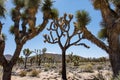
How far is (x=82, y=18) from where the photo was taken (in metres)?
12.4

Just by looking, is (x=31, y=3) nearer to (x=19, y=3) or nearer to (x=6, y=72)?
(x=19, y=3)

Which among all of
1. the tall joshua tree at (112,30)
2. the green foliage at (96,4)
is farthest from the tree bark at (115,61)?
the green foliage at (96,4)

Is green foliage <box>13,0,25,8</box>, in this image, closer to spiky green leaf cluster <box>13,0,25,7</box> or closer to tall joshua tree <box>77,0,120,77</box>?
spiky green leaf cluster <box>13,0,25,7</box>

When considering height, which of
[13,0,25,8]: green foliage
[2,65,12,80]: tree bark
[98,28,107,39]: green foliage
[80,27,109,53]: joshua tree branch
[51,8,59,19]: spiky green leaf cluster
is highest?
[13,0,25,8]: green foliage

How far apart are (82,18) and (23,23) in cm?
342

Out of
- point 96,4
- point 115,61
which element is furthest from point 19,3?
point 115,61

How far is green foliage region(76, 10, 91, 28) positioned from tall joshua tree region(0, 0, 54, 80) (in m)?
1.90

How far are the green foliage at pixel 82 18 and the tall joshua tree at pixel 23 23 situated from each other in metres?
1.90

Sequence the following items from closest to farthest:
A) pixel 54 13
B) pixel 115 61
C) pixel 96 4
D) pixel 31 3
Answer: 1. pixel 115 61
2. pixel 96 4
3. pixel 31 3
4. pixel 54 13

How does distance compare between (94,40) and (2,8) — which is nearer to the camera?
(94,40)

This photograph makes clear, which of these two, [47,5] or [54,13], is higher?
[47,5]

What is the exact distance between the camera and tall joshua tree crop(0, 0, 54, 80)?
471 inches

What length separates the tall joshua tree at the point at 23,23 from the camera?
12.0 meters

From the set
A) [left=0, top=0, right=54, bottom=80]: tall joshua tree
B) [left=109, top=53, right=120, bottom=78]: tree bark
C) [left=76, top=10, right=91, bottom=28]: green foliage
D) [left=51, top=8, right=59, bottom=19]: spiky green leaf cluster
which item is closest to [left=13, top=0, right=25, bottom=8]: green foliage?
[left=0, top=0, right=54, bottom=80]: tall joshua tree
